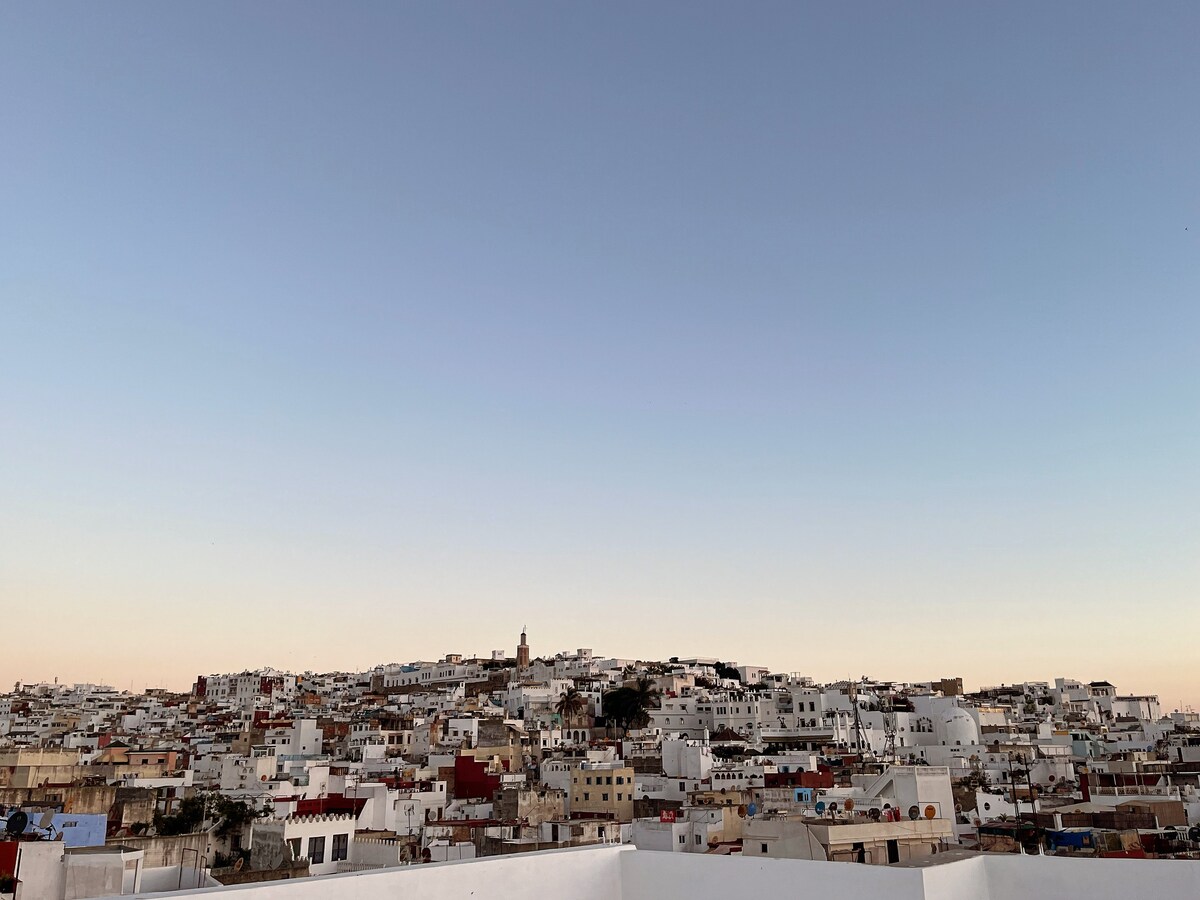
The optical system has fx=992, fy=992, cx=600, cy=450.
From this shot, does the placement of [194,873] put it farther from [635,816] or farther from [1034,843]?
[635,816]

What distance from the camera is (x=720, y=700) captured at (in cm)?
5084

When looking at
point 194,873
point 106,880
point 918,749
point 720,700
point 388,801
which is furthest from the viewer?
point 720,700

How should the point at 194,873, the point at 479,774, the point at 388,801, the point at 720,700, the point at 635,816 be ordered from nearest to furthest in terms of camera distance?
the point at 194,873 → the point at 388,801 → the point at 635,816 → the point at 479,774 → the point at 720,700

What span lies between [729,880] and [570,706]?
45757 mm

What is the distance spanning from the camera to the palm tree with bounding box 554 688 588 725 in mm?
50487

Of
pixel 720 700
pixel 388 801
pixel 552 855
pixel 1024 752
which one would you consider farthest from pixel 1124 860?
pixel 720 700

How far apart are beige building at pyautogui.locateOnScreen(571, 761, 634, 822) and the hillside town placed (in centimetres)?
7

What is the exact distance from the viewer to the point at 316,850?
1950 centimetres

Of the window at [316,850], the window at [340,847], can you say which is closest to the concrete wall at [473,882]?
the window at [316,850]

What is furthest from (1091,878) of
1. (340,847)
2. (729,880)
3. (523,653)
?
(523,653)

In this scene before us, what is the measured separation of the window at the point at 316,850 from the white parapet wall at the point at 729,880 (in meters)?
14.4

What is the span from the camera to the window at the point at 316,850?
63.7 feet

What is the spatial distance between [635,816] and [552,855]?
22.5 metres

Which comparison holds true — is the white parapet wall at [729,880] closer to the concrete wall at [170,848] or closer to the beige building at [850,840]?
the beige building at [850,840]
